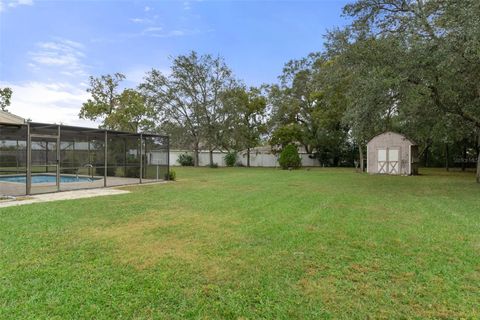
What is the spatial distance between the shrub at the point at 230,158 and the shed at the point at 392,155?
12.9 metres

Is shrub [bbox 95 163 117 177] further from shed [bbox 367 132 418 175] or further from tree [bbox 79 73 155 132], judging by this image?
shed [bbox 367 132 418 175]

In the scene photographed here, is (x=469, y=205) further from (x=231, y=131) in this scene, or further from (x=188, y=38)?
(x=231, y=131)

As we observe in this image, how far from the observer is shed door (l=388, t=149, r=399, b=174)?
1939 cm

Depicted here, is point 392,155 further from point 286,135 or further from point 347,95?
point 347,95

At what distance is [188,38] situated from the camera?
1639cm

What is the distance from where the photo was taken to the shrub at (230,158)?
2986 cm

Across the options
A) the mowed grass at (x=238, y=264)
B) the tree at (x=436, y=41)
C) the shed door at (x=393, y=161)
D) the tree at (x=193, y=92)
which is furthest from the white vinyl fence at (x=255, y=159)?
the mowed grass at (x=238, y=264)

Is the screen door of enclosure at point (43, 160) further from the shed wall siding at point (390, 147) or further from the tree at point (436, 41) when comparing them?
the shed wall siding at point (390, 147)

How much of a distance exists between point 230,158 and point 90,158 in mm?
17353

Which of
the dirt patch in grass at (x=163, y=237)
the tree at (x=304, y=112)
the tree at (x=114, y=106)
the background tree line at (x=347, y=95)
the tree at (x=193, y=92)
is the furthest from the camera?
the tree at (x=304, y=112)

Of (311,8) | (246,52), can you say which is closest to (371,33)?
(311,8)

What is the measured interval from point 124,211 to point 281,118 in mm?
22727

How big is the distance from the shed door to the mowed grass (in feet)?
43.8

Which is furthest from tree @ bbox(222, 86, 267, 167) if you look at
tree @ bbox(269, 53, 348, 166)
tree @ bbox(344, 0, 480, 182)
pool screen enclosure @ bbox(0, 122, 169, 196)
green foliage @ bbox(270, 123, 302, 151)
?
tree @ bbox(344, 0, 480, 182)
